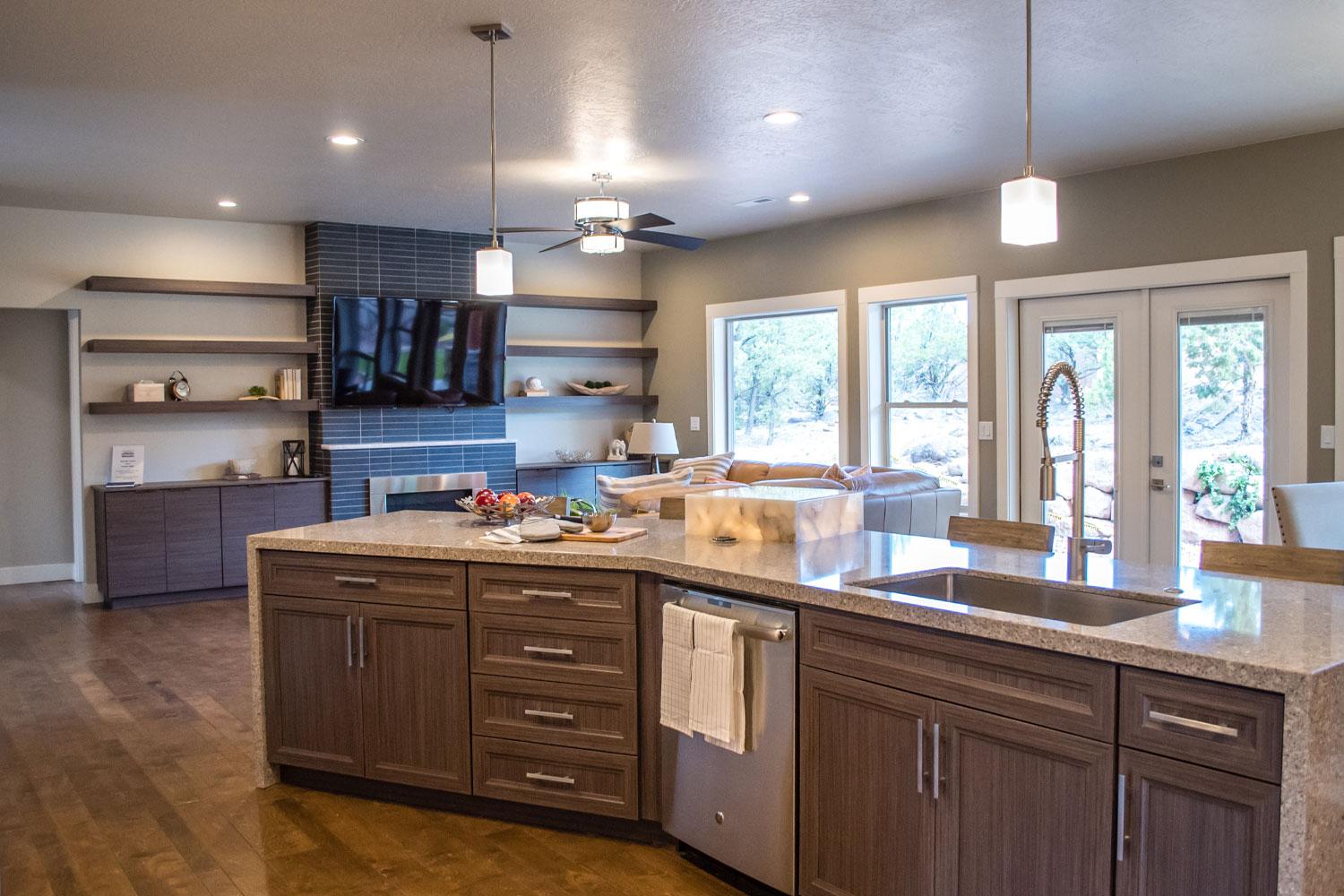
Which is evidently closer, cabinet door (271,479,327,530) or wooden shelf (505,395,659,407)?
cabinet door (271,479,327,530)

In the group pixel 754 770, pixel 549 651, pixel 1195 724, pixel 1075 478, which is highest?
pixel 1075 478

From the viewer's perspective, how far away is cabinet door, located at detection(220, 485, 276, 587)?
7.28 meters

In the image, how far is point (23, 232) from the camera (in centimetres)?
703

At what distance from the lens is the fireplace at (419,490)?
7.86 m

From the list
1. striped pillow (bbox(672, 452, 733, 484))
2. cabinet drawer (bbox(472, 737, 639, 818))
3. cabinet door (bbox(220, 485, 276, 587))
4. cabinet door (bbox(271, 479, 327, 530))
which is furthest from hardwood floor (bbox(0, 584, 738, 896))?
striped pillow (bbox(672, 452, 733, 484))

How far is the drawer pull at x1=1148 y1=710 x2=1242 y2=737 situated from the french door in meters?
3.80

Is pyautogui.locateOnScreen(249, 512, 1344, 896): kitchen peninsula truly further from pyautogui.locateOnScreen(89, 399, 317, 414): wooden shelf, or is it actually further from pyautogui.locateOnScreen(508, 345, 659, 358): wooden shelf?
pyautogui.locateOnScreen(508, 345, 659, 358): wooden shelf

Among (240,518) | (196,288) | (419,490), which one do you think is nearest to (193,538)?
(240,518)

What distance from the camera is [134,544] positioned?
22.9ft

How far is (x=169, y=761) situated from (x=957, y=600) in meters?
2.97

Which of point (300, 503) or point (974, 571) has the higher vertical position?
point (974, 571)

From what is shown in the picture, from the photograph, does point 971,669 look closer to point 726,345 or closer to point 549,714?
point 549,714

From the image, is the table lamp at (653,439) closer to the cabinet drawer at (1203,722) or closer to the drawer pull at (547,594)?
the drawer pull at (547,594)

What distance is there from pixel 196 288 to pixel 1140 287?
620cm
